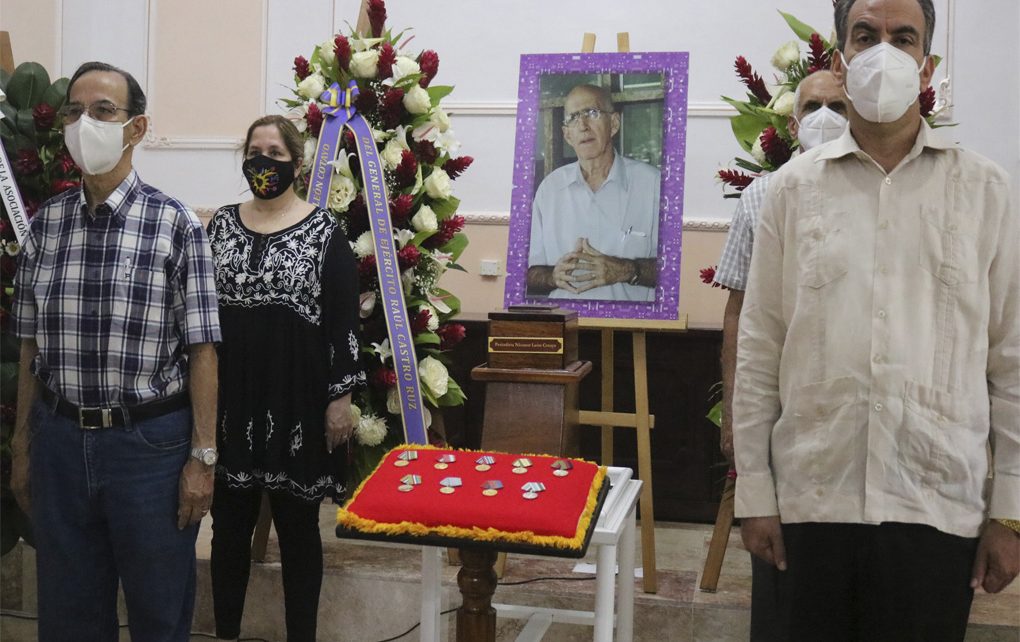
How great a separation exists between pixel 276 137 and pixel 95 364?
2.89 feet

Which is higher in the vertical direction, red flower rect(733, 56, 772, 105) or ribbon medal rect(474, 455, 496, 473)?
red flower rect(733, 56, 772, 105)

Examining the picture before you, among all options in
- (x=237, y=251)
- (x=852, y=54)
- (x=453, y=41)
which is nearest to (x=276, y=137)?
(x=237, y=251)

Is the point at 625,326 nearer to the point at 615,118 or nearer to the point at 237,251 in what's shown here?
the point at 615,118

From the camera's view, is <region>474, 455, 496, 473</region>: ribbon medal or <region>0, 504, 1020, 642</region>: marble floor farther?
<region>0, 504, 1020, 642</region>: marble floor

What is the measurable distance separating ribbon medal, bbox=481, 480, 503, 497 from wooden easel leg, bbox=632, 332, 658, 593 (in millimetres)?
1273

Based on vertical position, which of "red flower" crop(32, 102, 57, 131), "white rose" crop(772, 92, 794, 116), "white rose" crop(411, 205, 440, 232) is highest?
"white rose" crop(772, 92, 794, 116)

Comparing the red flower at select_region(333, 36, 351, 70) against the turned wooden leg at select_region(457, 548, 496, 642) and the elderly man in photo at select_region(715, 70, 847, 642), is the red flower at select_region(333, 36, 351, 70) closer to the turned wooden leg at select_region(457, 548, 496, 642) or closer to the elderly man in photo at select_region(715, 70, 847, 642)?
the elderly man in photo at select_region(715, 70, 847, 642)

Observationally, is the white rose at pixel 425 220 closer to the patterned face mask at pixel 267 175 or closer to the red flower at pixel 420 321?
the red flower at pixel 420 321

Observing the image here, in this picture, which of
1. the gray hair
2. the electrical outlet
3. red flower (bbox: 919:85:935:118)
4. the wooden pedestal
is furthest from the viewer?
the electrical outlet

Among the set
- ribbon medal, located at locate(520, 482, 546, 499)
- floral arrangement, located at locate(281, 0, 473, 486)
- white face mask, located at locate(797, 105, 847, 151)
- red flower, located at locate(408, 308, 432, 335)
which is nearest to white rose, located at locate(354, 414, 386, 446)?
floral arrangement, located at locate(281, 0, 473, 486)

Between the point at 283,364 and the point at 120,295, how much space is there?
58 centimetres

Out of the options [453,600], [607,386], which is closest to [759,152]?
[607,386]

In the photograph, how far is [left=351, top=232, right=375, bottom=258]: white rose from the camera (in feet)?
10.7

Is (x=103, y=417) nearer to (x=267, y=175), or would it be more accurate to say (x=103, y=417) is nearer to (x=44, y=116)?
(x=267, y=175)
